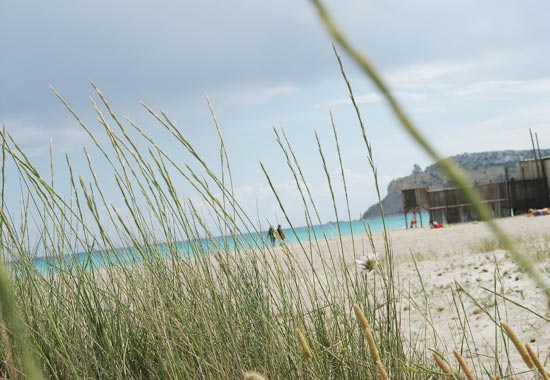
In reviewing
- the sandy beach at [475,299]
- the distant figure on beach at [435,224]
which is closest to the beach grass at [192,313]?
the sandy beach at [475,299]

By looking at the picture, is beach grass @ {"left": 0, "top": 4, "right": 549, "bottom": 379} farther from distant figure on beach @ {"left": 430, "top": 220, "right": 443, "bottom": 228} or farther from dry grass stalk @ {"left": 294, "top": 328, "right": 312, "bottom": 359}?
distant figure on beach @ {"left": 430, "top": 220, "right": 443, "bottom": 228}

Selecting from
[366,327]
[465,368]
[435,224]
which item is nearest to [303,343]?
[366,327]

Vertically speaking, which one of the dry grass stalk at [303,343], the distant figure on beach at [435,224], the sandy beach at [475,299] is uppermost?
the dry grass stalk at [303,343]

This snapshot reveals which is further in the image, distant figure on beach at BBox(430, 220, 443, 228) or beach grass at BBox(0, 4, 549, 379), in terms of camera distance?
distant figure on beach at BBox(430, 220, 443, 228)

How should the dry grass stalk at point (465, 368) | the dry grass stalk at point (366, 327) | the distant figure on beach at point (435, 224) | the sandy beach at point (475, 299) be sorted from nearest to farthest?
the dry grass stalk at point (366, 327) < the dry grass stalk at point (465, 368) < the sandy beach at point (475, 299) < the distant figure on beach at point (435, 224)

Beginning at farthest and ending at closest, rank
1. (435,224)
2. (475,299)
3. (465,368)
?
A: 1. (435,224)
2. (475,299)
3. (465,368)

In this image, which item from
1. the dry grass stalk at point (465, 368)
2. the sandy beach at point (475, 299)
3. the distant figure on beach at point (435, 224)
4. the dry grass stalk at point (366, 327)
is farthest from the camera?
the distant figure on beach at point (435, 224)

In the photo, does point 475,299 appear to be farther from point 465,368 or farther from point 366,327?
point 366,327

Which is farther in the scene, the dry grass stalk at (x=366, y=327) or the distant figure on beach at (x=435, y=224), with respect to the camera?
the distant figure on beach at (x=435, y=224)

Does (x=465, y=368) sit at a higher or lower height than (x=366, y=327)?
lower

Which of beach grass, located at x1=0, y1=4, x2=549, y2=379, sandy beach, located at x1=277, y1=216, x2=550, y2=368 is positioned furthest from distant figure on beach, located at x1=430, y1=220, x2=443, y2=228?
beach grass, located at x1=0, y1=4, x2=549, y2=379

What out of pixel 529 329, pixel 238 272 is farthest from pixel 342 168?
pixel 529 329

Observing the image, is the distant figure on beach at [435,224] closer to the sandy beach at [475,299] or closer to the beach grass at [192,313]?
the sandy beach at [475,299]

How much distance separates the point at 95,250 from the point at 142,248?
25cm
